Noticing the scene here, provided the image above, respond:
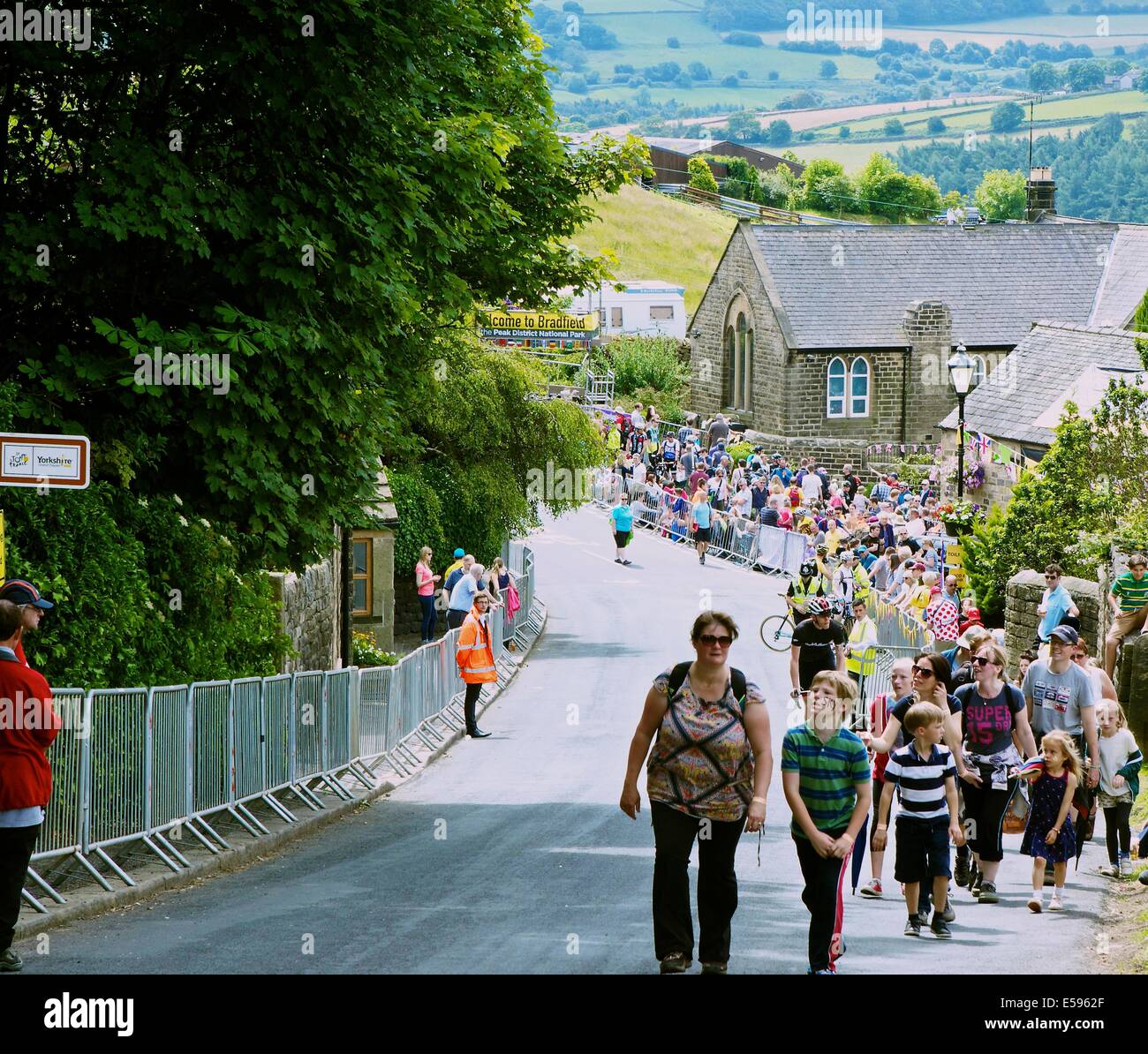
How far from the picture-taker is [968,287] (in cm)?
6125

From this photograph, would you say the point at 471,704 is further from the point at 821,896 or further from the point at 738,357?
the point at 738,357

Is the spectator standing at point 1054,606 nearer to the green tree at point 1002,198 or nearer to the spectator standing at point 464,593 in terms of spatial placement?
the spectator standing at point 464,593

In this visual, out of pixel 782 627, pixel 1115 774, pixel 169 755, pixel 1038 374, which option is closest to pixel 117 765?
pixel 169 755

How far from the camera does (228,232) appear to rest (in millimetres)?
12992

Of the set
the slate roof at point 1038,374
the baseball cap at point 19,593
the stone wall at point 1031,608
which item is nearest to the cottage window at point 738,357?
the slate roof at point 1038,374

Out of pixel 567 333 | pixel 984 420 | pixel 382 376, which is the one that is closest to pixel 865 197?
pixel 984 420

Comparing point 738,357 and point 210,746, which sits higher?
point 738,357

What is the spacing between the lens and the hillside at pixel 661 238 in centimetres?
10988

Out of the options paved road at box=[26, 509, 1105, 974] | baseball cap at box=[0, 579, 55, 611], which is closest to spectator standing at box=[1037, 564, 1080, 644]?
paved road at box=[26, 509, 1105, 974]

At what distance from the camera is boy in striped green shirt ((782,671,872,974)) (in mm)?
8141

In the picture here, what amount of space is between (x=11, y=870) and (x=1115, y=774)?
24.8ft

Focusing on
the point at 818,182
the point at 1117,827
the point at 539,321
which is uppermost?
the point at 818,182

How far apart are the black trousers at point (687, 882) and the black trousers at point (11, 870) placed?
10.2ft

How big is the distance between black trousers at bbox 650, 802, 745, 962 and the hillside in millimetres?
98321
